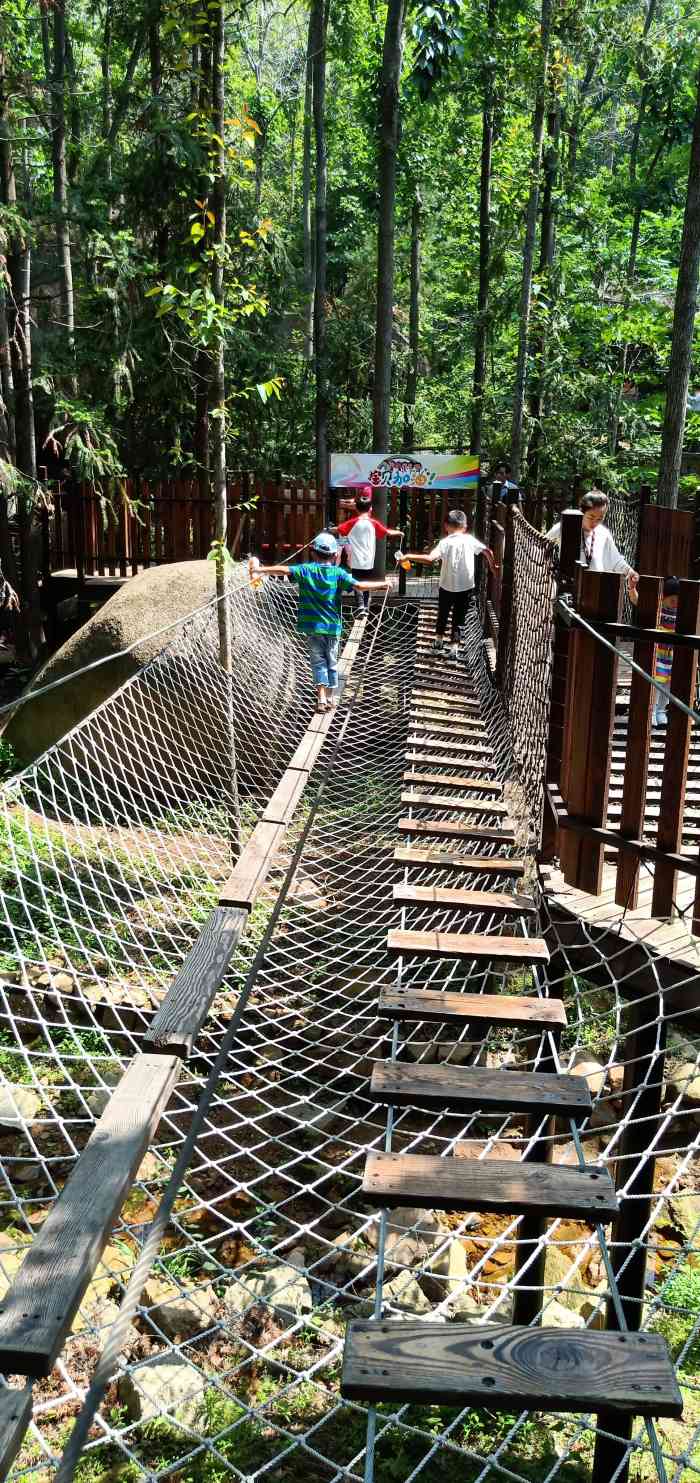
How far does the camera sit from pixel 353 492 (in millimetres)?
8977

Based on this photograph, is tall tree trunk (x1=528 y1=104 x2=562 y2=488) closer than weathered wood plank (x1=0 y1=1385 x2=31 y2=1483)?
No

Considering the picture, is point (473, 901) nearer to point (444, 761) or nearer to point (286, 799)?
point (286, 799)

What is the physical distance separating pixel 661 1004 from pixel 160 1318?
7.62 ft

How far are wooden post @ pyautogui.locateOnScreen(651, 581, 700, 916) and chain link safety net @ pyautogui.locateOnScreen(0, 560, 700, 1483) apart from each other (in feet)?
1.15

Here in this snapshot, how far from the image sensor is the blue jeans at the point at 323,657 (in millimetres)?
5417

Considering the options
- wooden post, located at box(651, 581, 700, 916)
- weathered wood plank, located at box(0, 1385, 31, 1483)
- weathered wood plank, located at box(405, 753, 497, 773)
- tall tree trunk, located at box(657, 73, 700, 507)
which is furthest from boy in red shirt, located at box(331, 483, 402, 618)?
weathered wood plank, located at box(0, 1385, 31, 1483)

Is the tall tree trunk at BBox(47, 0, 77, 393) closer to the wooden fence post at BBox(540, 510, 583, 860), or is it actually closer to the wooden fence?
the wooden fence

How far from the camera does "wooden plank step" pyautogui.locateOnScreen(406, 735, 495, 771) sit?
4.97 metres

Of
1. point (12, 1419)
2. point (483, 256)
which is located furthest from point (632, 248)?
point (12, 1419)

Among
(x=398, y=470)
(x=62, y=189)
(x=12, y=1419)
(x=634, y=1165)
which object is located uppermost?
(x=62, y=189)

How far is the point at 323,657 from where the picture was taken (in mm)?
5477

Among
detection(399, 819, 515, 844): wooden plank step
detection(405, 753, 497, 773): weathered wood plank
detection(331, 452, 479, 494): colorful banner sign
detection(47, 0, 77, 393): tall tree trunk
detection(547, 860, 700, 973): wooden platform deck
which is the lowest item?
detection(399, 819, 515, 844): wooden plank step

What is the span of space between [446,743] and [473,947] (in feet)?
6.72

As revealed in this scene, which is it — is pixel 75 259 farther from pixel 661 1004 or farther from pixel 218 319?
pixel 661 1004
